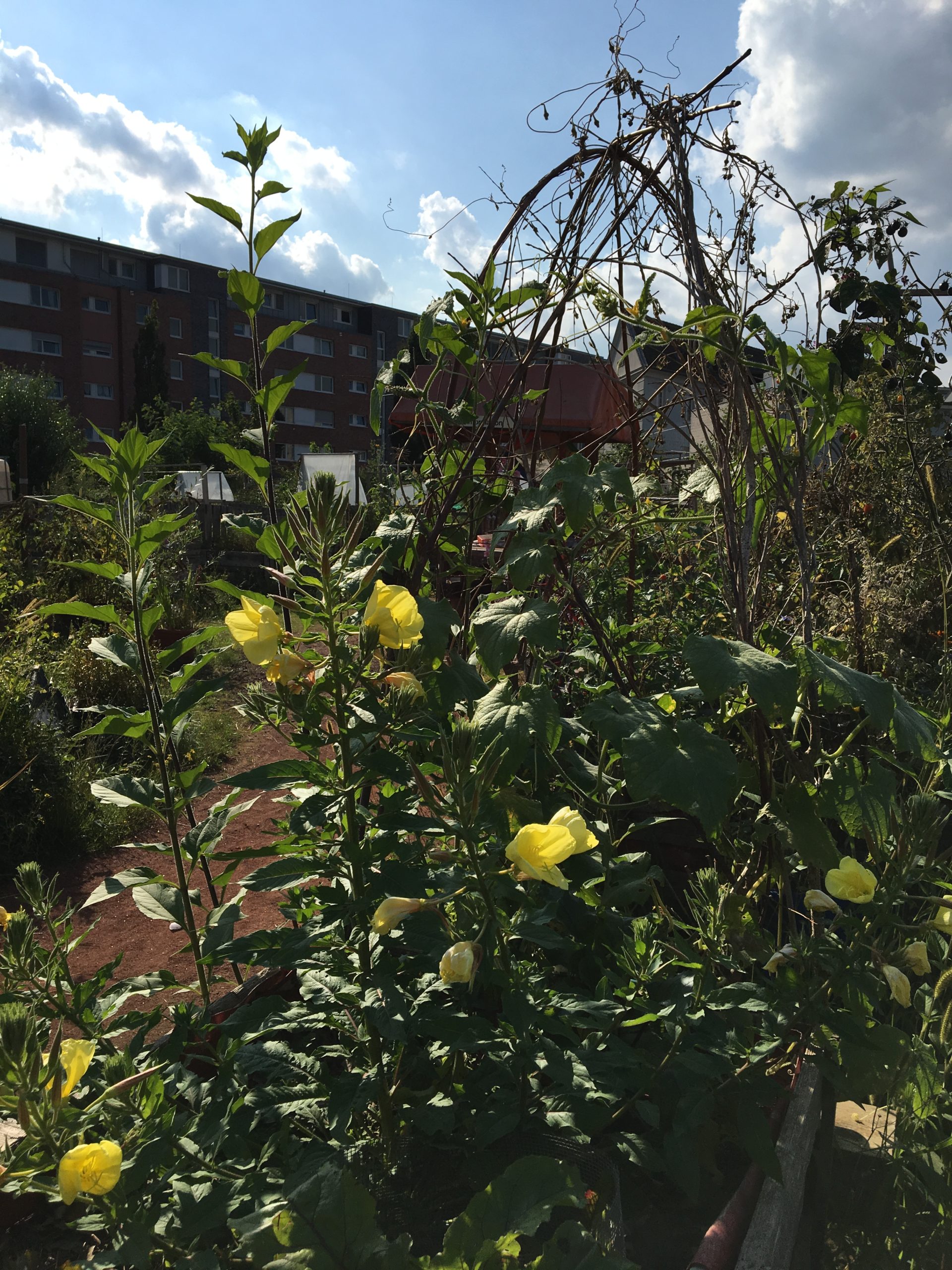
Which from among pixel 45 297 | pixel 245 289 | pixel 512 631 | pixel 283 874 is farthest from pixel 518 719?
pixel 45 297

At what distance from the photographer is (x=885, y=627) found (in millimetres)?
2785

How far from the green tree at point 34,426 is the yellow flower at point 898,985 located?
1044 inches

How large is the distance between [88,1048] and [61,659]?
5.97 meters

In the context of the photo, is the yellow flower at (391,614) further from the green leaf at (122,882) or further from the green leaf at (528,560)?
the green leaf at (122,882)

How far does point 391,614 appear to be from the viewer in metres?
1.11

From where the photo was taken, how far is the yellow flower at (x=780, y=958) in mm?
1295

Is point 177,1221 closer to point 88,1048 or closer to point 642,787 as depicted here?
point 88,1048

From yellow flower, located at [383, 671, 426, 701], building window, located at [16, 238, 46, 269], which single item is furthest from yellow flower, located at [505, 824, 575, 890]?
building window, located at [16, 238, 46, 269]

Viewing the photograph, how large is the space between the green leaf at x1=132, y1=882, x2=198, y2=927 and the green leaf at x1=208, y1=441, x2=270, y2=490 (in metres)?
0.68

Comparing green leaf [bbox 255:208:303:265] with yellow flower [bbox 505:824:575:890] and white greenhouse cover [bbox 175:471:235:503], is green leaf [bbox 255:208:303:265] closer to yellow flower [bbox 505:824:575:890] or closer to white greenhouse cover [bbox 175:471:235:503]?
yellow flower [bbox 505:824:575:890]

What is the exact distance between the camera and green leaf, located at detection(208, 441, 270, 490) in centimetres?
134

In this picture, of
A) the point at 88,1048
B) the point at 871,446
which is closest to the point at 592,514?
the point at 88,1048

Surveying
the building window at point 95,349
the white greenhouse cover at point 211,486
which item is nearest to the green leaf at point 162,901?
the white greenhouse cover at point 211,486

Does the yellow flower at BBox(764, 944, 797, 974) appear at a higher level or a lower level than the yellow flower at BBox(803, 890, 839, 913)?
lower
